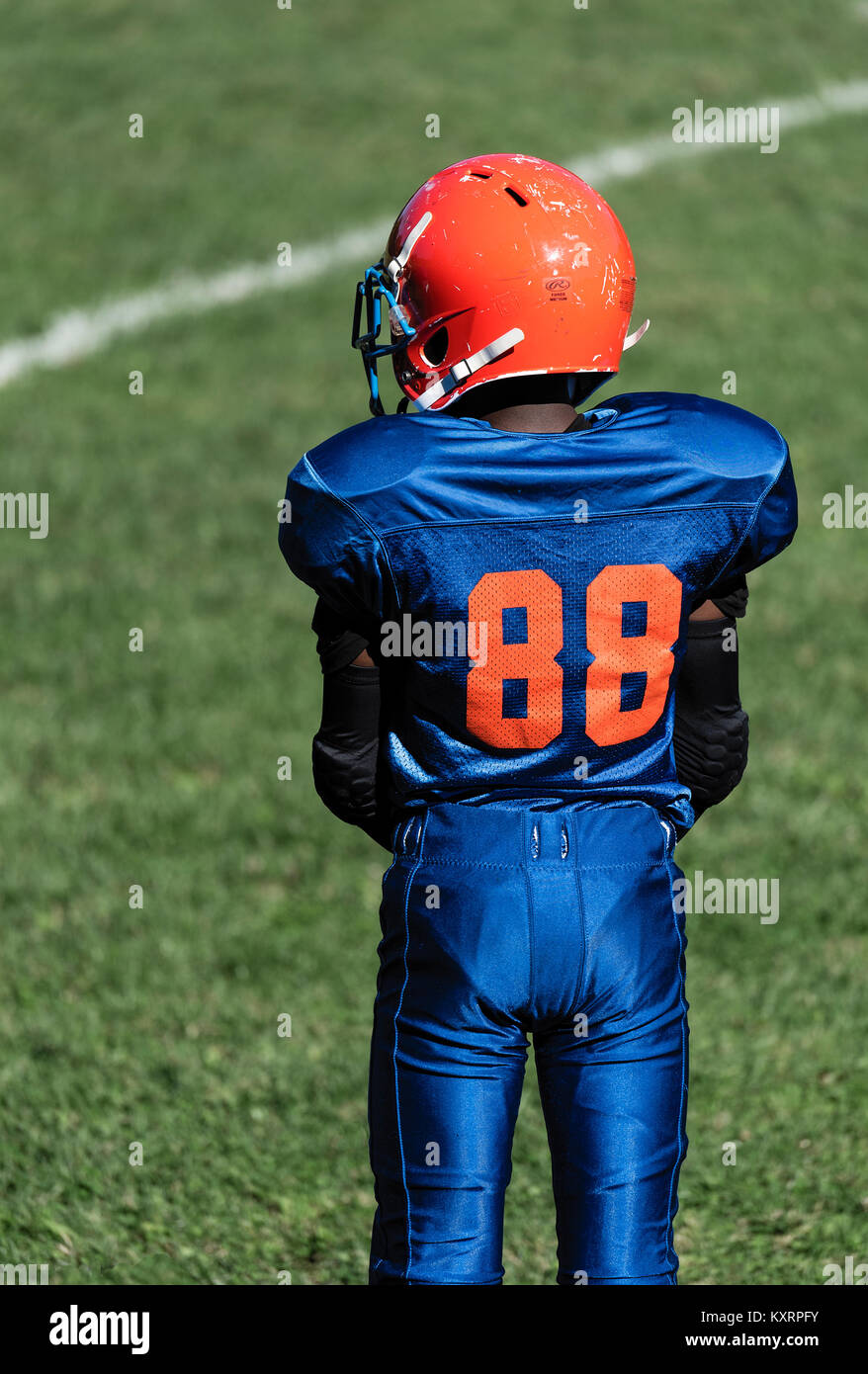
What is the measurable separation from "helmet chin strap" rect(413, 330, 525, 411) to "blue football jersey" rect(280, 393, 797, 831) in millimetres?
101

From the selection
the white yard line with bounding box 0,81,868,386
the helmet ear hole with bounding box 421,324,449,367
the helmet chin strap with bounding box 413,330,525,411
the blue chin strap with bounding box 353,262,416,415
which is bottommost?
the helmet chin strap with bounding box 413,330,525,411

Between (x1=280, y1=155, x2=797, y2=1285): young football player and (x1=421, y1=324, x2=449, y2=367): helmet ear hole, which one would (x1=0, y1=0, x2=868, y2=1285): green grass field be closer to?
(x1=280, y1=155, x2=797, y2=1285): young football player

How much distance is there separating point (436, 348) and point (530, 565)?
0.47m

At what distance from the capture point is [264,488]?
27.3 feet

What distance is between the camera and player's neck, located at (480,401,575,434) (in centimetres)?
270

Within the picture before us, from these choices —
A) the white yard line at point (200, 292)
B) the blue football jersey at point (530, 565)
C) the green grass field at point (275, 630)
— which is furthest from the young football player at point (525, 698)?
the white yard line at point (200, 292)

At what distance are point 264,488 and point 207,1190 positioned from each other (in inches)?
Result: 188

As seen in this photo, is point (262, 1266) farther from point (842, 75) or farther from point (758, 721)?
point (842, 75)

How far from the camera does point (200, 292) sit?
1008cm

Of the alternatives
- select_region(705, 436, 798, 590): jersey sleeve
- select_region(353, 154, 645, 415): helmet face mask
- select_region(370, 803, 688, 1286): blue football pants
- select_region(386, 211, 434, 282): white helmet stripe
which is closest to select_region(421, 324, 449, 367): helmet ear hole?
select_region(353, 154, 645, 415): helmet face mask

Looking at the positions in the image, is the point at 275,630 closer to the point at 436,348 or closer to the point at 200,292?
the point at 200,292

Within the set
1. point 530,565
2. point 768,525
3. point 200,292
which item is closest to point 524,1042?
point 530,565

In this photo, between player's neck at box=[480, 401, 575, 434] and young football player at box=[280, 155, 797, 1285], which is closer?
young football player at box=[280, 155, 797, 1285]

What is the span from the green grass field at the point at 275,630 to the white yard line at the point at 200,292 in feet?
0.40
